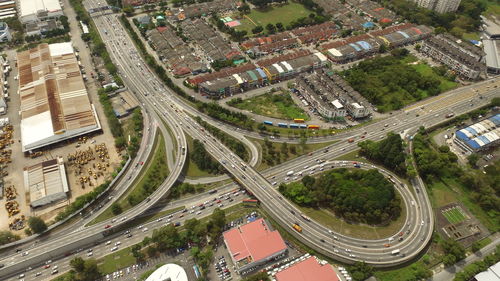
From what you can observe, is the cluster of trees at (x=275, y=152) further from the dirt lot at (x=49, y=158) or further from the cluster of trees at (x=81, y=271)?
the cluster of trees at (x=81, y=271)

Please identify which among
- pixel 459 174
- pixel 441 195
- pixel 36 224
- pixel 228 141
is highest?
pixel 459 174

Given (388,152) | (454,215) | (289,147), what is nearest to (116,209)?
(289,147)

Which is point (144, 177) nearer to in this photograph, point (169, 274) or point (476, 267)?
point (169, 274)

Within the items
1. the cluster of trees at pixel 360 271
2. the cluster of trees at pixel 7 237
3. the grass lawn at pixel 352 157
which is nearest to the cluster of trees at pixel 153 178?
the cluster of trees at pixel 7 237

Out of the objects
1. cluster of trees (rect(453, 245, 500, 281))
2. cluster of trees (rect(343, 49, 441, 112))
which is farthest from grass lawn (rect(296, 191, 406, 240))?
cluster of trees (rect(343, 49, 441, 112))

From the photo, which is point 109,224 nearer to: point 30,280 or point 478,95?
point 30,280

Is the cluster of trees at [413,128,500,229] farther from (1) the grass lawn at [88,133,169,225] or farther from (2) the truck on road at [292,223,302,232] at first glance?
(1) the grass lawn at [88,133,169,225]
